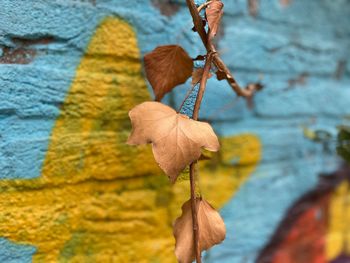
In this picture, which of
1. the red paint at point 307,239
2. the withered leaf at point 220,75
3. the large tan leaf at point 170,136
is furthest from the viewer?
the red paint at point 307,239

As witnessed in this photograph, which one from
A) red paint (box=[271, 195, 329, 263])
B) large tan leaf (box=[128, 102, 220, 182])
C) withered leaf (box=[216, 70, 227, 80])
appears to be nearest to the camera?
large tan leaf (box=[128, 102, 220, 182])

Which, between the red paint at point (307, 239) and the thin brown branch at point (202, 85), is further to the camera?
the red paint at point (307, 239)

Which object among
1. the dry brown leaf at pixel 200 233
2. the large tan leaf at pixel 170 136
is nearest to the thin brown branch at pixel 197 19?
the large tan leaf at pixel 170 136

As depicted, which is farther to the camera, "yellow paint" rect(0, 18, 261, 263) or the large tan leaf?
"yellow paint" rect(0, 18, 261, 263)

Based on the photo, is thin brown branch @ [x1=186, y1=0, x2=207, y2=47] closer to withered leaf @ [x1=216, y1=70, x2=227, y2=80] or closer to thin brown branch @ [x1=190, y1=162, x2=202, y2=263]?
withered leaf @ [x1=216, y1=70, x2=227, y2=80]

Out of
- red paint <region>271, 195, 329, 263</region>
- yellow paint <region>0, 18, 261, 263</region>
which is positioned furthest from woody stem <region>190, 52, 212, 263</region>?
red paint <region>271, 195, 329, 263</region>

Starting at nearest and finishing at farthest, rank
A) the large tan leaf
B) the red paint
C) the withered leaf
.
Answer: the large tan leaf < the withered leaf < the red paint

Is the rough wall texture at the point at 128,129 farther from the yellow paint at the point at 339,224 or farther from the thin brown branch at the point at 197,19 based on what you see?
the thin brown branch at the point at 197,19

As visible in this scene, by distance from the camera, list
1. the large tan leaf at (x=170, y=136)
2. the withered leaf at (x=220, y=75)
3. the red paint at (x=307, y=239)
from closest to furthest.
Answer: the large tan leaf at (x=170, y=136), the withered leaf at (x=220, y=75), the red paint at (x=307, y=239)
